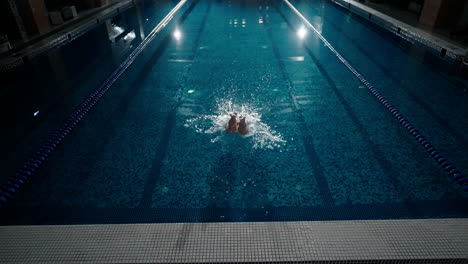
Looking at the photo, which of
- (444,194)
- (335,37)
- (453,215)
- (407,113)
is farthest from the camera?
(335,37)

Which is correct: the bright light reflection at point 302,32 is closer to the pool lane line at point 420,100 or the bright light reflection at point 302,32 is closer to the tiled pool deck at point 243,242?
the pool lane line at point 420,100

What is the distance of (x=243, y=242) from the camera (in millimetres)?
1916

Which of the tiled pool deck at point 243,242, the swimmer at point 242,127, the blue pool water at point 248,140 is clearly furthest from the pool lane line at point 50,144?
the swimmer at point 242,127

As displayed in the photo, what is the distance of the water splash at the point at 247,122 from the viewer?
3205mm

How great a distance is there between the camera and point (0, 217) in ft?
7.55

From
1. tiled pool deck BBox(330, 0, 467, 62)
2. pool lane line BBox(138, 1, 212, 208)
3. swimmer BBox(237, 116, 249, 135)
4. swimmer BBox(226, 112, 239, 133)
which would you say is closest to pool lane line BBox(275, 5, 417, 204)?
swimmer BBox(237, 116, 249, 135)

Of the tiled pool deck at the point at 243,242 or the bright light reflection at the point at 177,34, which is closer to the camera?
the tiled pool deck at the point at 243,242

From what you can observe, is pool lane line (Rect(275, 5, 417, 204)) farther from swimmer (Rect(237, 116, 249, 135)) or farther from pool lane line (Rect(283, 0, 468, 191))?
swimmer (Rect(237, 116, 249, 135))

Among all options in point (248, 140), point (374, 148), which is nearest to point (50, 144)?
point (248, 140)

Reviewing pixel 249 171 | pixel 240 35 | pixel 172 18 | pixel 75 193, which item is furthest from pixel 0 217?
pixel 172 18

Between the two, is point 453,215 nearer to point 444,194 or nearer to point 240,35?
point 444,194

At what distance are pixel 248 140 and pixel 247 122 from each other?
1.24 ft

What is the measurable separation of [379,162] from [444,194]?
0.59m

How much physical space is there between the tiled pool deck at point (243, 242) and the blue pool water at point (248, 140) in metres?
0.26
